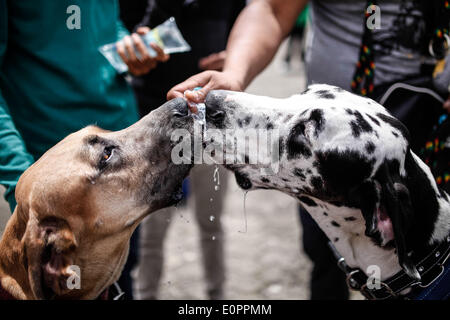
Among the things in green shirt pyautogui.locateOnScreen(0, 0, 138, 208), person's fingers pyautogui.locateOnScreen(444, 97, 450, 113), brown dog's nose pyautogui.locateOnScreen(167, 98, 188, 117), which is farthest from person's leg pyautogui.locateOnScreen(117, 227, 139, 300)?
person's fingers pyautogui.locateOnScreen(444, 97, 450, 113)

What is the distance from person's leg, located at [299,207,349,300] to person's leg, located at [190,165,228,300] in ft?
3.04

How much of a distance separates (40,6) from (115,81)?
0.61 meters

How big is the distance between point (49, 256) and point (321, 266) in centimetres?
184

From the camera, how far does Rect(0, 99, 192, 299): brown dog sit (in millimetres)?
2102

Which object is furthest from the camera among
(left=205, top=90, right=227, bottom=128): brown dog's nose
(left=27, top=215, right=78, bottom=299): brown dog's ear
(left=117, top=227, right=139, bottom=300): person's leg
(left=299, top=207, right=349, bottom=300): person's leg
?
(left=299, top=207, right=349, bottom=300): person's leg

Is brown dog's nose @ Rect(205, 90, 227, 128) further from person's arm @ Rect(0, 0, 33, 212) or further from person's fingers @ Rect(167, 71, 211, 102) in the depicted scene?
person's arm @ Rect(0, 0, 33, 212)

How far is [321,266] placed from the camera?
316cm

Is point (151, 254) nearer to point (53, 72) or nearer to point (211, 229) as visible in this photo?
point (211, 229)

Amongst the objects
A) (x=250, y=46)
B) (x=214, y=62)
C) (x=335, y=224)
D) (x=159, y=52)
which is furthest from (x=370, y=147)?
Answer: (x=214, y=62)

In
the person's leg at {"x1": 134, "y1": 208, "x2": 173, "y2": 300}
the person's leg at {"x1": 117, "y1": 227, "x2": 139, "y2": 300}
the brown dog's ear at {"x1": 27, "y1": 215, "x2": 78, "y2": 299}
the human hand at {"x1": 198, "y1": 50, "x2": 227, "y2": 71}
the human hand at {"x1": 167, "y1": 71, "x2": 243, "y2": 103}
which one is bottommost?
the person's leg at {"x1": 134, "y1": 208, "x2": 173, "y2": 300}

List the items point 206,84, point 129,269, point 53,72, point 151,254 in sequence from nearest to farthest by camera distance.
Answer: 1. point 206,84
2. point 53,72
3. point 129,269
4. point 151,254

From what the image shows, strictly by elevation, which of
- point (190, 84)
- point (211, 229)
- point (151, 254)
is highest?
point (190, 84)

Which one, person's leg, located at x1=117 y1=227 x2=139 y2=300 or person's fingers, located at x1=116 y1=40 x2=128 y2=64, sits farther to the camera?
person's leg, located at x1=117 y1=227 x2=139 y2=300
